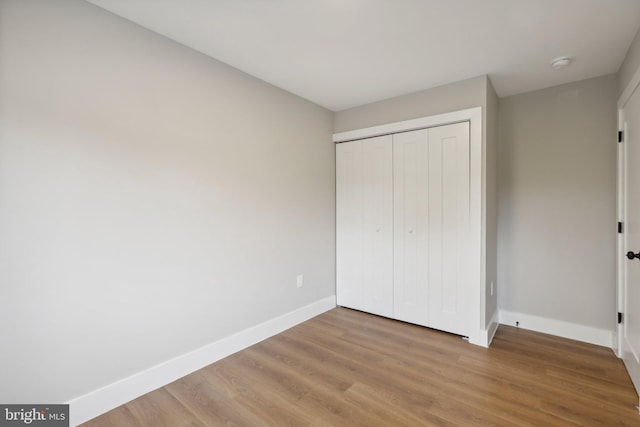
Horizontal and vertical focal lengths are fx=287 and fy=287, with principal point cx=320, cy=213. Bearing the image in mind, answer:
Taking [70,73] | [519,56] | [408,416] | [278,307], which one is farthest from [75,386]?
[519,56]

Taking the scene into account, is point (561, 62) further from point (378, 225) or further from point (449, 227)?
point (378, 225)

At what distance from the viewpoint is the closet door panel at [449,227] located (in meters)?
2.62

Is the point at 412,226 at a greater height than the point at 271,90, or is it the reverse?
the point at 271,90

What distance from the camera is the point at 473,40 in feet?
6.52

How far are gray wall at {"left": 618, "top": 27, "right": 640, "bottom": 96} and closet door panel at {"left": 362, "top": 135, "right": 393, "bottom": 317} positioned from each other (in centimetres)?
179

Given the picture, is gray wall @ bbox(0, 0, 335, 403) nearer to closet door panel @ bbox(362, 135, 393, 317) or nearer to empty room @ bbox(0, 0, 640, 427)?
empty room @ bbox(0, 0, 640, 427)

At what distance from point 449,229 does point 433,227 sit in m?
0.15

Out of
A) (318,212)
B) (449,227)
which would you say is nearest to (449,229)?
(449,227)

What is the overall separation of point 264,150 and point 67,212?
4.95 ft

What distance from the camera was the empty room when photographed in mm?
1580

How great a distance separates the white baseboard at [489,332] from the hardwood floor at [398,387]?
58 millimetres

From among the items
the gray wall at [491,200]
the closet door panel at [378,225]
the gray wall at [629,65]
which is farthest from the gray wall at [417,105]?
the gray wall at [629,65]

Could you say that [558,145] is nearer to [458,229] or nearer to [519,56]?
[519,56]

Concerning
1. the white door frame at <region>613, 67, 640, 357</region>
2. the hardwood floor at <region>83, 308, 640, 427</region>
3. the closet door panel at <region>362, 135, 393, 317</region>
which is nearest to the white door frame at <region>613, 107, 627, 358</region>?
the white door frame at <region>613, 67, 640, 357</region>
